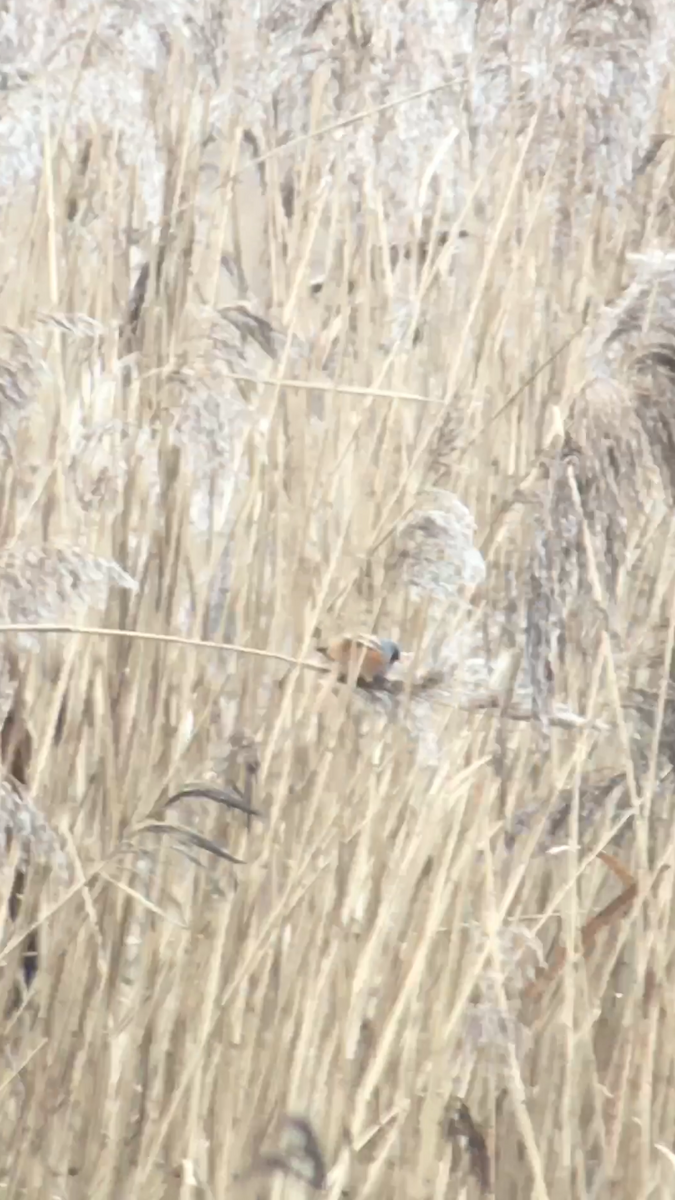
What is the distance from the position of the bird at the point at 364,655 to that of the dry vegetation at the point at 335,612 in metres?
0.02

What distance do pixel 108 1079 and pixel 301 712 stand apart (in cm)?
28

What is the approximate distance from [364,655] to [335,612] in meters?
0.13

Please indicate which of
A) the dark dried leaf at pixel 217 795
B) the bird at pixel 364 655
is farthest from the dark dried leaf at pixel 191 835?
the bird at pixel 364 655

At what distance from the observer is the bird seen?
32.0 inches

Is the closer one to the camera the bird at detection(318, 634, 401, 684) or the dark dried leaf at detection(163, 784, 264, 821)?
the dark dried leaf at detection(163, 784, 264, 821)

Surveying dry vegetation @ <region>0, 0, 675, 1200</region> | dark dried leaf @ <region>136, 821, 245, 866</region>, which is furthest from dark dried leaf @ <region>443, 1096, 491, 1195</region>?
dark dried leaf @ <region>136, 821, 245, 866</region>

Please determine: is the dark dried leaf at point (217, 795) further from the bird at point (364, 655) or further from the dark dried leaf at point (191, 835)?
the bird at point (364, 655)

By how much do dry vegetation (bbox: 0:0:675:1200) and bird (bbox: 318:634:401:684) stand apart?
0.02 meters

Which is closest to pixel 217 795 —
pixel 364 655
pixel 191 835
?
pixel 191 835

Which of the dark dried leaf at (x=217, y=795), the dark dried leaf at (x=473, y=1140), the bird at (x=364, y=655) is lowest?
the dark dried leaf at (x=473, y=1140)

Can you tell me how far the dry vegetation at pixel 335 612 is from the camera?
2.61 ft

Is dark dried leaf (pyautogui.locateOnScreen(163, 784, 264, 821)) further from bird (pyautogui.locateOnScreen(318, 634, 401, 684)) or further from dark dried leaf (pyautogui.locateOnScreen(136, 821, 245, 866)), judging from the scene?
bird (pyautogui.locateOnScreen(318, 634, 401, 684))

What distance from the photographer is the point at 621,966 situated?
1054mm

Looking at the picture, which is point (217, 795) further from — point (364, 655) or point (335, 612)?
point (335, 612)
